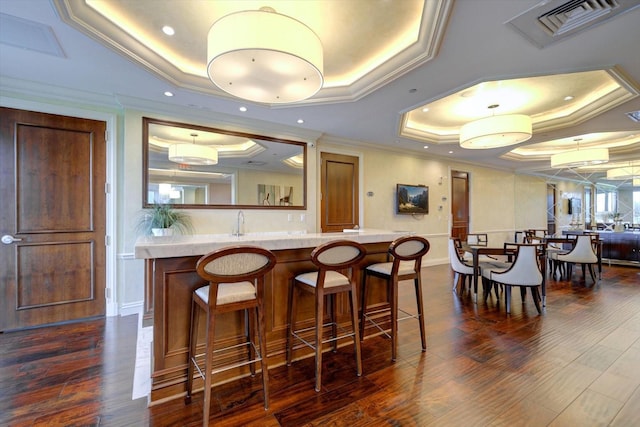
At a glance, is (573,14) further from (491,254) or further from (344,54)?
(491,254)

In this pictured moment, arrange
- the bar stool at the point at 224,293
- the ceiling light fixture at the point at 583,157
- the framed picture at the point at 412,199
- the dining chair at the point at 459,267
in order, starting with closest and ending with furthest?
the bar stool at the point at 224,293
the dining chair at the point at 459,267
the ceiling light fixture at the point at 583,157
the framed picture at the point at 412,199

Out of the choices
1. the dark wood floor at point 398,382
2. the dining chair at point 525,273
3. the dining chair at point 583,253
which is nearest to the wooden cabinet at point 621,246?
the dining chair at point 583,253

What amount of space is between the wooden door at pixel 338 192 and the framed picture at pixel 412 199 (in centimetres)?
119

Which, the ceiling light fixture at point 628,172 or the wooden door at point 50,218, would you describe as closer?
the wooden door at point 50,218

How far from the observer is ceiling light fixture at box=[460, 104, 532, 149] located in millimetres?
3727

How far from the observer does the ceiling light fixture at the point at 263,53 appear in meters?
1.81

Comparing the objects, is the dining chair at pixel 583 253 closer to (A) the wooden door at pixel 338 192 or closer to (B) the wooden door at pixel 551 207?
(A) the wooden door at pixel 338 192

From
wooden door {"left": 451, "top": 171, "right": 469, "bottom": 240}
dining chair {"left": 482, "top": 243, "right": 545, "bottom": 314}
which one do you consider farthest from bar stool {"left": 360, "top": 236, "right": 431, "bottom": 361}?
wooden door {"left": 451, "top": 171, "right": 469, "bottom": 240}

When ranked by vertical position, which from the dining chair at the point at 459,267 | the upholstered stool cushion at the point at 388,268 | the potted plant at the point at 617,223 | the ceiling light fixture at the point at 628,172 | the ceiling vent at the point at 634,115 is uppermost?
the ceiling vent at the point at 634,115

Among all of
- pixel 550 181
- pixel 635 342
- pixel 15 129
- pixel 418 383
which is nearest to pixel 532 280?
pixel 635 342

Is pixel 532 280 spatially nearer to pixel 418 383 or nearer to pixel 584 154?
pixel 418 383

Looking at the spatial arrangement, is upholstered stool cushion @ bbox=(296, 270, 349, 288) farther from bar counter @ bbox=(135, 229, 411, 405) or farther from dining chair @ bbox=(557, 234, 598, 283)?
dining chair @ bbox=(557, 234, 598, 283)

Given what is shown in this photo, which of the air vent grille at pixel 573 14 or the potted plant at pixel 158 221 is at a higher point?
the air vent grille at pixel 573 14

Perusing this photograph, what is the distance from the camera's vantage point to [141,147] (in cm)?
370
